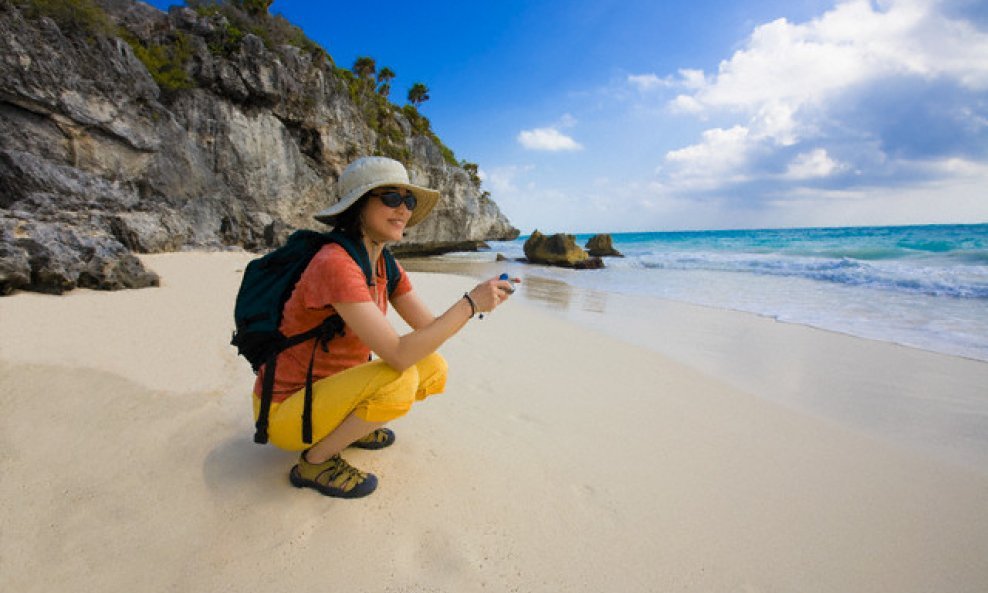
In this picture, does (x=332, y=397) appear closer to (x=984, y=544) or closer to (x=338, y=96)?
(x=984, y=544)

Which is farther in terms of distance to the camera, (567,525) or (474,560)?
(567,525)

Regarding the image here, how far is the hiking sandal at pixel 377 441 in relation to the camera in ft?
7.70

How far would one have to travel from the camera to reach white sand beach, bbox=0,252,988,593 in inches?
60.9

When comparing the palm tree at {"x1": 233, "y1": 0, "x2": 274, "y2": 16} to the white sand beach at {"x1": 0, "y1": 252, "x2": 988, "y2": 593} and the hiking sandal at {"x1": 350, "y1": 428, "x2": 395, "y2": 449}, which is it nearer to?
the white sand beach at {"x1": 0, "y1": 252, "x2": 988, "y2": 593}

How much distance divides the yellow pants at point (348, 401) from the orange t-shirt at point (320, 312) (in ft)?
0.28

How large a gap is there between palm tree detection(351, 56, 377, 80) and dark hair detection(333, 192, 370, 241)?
36.9 meters

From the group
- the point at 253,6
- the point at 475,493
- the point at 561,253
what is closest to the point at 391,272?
the point at 475,493

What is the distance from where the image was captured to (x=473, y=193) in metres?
37.2

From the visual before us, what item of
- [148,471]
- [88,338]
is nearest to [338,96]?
[88,338]

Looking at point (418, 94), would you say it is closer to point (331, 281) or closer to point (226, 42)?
point (226, 42)

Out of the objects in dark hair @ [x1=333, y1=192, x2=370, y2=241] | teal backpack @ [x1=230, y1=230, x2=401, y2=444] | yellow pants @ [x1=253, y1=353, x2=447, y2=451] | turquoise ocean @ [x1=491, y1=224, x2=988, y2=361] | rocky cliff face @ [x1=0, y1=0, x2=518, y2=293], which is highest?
rocky cliff face @ [x1=0, y1=0, x2=518, y2=293]

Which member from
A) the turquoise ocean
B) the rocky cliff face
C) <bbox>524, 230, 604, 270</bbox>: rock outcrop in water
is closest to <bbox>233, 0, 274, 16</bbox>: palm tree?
the rocky cliff face

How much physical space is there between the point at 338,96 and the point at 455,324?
92.8ft

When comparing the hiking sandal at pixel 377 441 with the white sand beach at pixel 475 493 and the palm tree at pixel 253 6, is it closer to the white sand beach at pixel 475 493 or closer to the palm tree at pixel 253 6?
the white sand beach at pixel 475 493
